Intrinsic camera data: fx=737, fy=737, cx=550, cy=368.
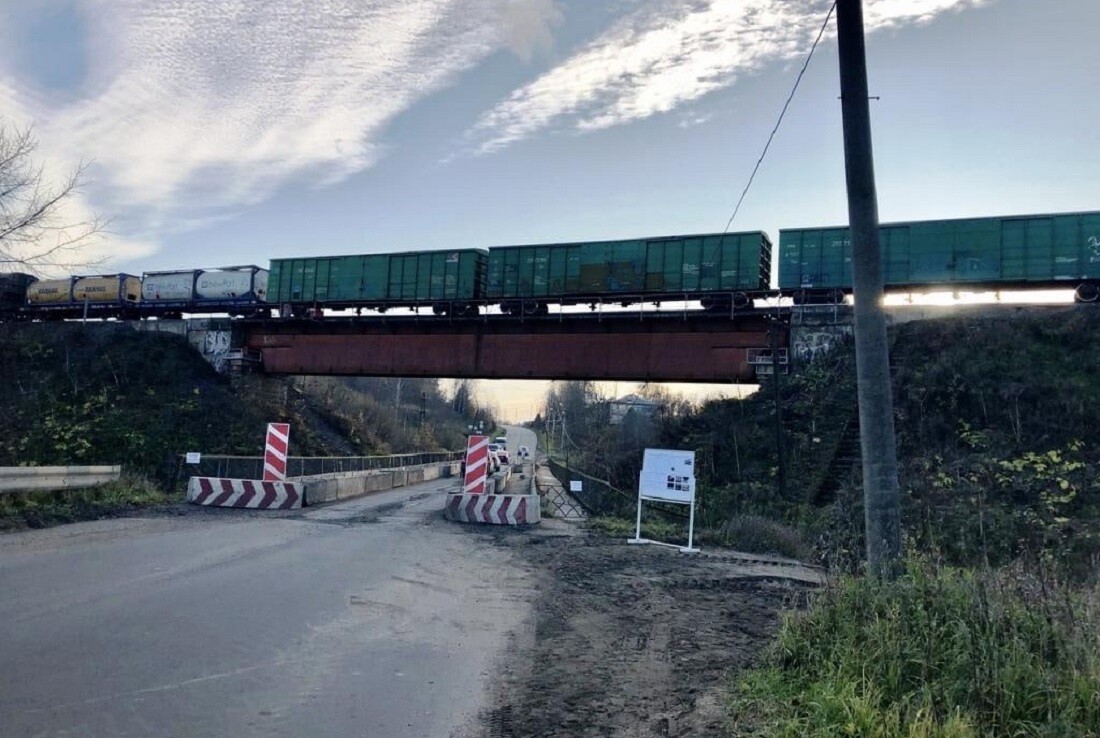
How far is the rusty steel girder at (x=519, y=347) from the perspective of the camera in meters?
29.0

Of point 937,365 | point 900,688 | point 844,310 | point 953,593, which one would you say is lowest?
point 900,688

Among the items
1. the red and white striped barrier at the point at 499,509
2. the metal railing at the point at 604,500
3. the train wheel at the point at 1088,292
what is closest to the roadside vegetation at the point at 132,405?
the red and white striped barrier at the point at 499,509

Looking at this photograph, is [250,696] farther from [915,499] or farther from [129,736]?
[915,499]

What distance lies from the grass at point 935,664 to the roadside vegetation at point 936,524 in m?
0.01

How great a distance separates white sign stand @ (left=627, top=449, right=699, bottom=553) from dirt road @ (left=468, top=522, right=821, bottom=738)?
5.52 ft

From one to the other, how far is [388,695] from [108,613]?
132 inches

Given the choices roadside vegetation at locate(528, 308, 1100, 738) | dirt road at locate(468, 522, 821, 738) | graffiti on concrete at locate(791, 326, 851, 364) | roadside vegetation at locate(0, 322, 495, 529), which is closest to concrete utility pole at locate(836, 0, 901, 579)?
roadside vegetation at locate(528, 308, 1100, 738)

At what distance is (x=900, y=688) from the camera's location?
14.4ft

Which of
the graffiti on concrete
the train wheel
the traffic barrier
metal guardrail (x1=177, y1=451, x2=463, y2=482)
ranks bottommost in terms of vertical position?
the traffic barrier

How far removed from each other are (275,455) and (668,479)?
1060cm

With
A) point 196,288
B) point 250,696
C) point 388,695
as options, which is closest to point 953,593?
point 388,695

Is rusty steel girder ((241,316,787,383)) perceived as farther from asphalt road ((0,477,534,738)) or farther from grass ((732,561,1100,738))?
grass ((732,561,1100,738))

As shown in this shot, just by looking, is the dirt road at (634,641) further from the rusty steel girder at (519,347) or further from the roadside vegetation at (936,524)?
the rusty steel girder at (519,347)

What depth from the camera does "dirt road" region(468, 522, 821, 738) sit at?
5.04 meters
